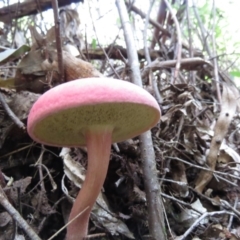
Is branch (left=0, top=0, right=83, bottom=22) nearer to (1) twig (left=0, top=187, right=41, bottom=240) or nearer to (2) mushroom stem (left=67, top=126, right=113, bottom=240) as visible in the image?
(2) mushroom stem (left=67, top=126, right=113, bottom=240)

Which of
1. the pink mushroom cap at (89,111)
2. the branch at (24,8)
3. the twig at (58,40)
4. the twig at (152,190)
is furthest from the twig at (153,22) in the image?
the pink mushroom cap at (89,111)

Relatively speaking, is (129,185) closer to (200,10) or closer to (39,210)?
(39,210)

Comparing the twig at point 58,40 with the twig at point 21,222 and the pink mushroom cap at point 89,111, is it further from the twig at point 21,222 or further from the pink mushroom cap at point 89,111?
the twig at point 21,222

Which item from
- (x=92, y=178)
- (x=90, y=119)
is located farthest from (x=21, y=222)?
(x=90, y=119)

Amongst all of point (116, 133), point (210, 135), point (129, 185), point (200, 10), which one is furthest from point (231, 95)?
point (200, 10)

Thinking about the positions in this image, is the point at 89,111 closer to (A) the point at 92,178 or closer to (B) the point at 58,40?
(A) the point at 92,178

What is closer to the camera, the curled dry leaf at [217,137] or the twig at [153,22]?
the curled dry leaf at [217,137]
